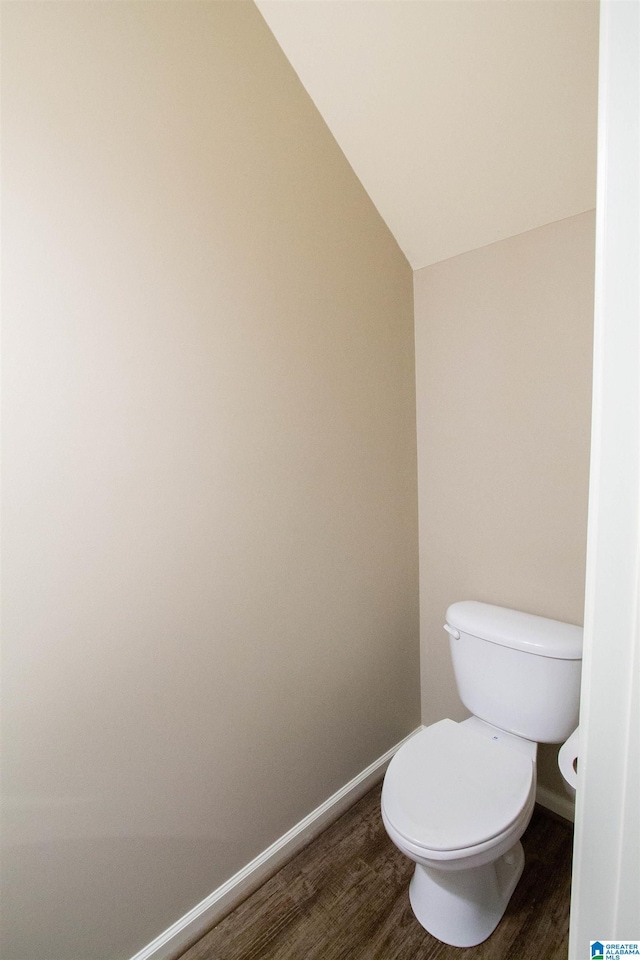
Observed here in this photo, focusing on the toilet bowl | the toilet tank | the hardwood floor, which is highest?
the toilet tank

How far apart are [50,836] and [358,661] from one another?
1.07 metres

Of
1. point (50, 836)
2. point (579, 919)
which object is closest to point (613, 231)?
point (579, 919)

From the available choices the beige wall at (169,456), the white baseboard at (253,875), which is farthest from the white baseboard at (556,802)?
the beige wall at (169,456)

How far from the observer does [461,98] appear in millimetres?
1396

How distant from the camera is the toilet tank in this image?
150 cm

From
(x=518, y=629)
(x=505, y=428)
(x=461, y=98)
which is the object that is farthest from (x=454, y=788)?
(x=461, y=98)

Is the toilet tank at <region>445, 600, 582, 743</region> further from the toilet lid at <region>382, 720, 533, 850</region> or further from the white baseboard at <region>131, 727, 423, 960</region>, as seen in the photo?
the white baseboard at <region>131, 727, 423, 960</region>

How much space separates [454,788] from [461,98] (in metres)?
1.92

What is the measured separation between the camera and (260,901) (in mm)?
1520

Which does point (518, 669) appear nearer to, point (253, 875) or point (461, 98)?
point (253, 875)

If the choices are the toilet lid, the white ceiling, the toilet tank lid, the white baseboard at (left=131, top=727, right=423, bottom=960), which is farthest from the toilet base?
the white ceiling

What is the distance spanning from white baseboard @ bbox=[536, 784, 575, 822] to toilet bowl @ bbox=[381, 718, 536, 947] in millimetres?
287

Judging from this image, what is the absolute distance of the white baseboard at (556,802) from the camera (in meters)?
1.73

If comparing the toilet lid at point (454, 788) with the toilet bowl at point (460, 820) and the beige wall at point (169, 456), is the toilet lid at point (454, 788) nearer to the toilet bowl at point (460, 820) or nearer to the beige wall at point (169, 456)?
the toilet bowl at point (460, 820)
